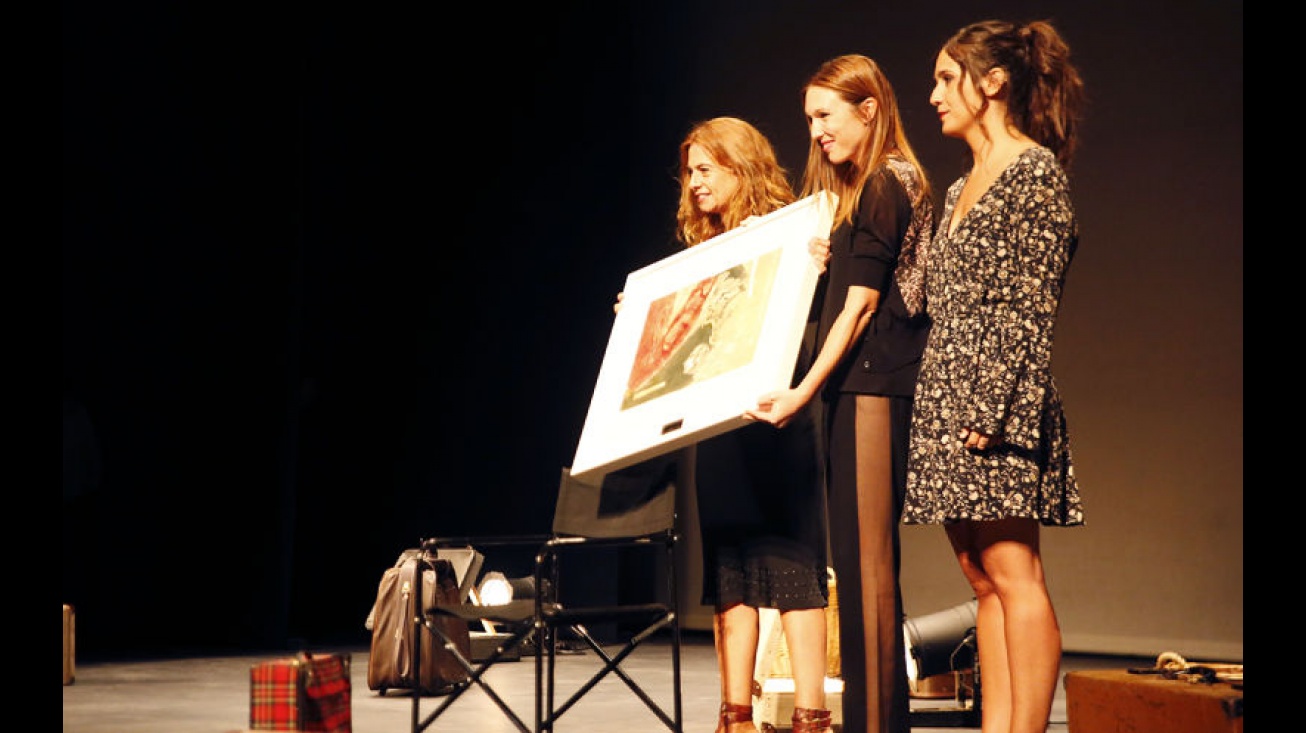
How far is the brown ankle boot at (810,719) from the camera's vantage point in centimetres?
320

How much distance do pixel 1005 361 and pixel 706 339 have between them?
32.9 inches

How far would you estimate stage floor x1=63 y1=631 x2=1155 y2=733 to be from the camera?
4.38 m

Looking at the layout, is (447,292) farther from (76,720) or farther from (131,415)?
(76,720)

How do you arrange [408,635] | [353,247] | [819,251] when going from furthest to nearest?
[353,247], [408,635], [819,251]

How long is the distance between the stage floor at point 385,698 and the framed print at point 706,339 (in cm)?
123

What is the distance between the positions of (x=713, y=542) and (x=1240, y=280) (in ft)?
12.1

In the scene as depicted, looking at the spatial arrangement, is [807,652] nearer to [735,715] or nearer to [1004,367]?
[735,715]

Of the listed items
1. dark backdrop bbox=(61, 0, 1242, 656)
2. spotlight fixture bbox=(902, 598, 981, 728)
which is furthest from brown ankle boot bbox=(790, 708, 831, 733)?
dark backdrop bbox=(61, 0, 1242, 656)

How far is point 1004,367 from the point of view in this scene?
8.35 ft

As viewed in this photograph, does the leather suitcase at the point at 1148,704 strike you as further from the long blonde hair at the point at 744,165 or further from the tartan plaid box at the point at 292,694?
the tartan plaid box at the point at 292,694

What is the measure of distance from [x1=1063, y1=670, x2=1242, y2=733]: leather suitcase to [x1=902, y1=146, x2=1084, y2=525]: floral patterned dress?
501 mm

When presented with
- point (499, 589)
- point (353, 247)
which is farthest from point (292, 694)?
point (353, 247)

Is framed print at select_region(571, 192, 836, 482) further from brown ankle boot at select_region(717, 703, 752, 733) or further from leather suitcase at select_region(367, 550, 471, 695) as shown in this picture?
leather suitcase at select_region(367, 550, 471, 695)

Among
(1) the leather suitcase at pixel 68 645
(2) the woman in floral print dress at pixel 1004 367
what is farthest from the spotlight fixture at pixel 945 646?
(1) the leather suitcase at pixel 68 645
